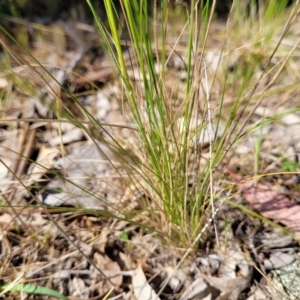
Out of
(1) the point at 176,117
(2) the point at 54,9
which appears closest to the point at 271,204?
(1) the point at 176,117

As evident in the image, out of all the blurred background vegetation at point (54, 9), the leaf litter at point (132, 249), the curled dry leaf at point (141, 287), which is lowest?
the curled dry leaf at point (141, 287)

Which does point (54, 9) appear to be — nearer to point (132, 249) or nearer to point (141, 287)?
point (132, 249)

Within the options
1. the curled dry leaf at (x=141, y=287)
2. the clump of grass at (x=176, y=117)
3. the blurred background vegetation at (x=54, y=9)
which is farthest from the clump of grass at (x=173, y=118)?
the blurred background vegetation at (x=54, y=9)

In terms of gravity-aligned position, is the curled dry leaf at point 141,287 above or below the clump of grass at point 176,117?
below

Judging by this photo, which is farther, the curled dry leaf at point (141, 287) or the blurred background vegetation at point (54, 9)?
the blurred background vegetation at point (54, 9)

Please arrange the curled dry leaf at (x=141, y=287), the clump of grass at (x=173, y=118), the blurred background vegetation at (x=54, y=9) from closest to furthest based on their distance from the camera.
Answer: the clump of grass at (x=173, y=118), the curled dry leaf at (x=141, y=287), the blurred background vegetation at (x=54, y=9)

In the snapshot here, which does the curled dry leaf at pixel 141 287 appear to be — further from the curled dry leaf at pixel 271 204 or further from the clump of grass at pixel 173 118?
the curled dry leaf at pixel 271 204

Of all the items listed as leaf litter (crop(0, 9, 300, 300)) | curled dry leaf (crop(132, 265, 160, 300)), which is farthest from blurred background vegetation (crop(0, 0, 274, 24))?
curled dry leaf (crop(132, 265, 160, 300))

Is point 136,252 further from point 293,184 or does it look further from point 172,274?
point 293,184

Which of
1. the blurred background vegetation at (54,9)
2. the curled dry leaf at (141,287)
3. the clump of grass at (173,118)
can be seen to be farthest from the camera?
the blurred background vegetation at (54,9)

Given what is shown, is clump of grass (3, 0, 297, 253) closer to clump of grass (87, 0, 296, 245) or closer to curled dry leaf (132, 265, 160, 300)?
clump of grass (87, 0, 296, 245)
